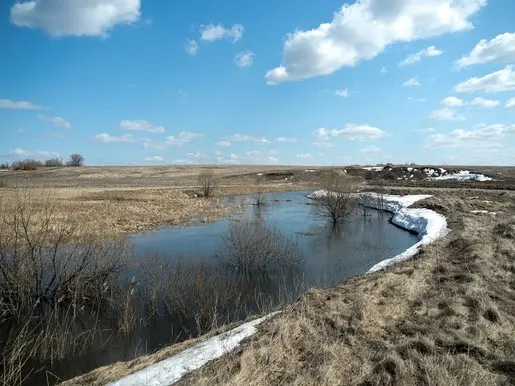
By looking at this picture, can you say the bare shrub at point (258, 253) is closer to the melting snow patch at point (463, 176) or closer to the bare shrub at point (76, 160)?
the melting snow patch at point (463, 176)

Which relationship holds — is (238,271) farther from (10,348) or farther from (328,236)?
(328,236)

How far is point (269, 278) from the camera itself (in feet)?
42.9

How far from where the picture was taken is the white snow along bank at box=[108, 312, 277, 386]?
17.7 feet

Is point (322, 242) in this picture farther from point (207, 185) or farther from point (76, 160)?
point (76, 160)

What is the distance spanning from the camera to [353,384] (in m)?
5.13

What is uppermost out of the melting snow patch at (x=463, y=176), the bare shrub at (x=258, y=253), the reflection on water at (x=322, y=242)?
the melting snow patch at (x=463, y=176)

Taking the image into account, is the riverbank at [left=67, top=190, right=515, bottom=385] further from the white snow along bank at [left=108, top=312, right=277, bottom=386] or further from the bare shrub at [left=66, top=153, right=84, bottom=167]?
the bare shrub at [left=66, top=153, right=84, bottom=167]

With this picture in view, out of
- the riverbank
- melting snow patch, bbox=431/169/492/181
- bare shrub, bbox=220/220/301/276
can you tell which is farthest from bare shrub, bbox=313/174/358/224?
melting snow patch, bbox=431/169/492/181

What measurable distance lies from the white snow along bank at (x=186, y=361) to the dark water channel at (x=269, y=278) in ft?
6.82

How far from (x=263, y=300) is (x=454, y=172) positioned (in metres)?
58.1

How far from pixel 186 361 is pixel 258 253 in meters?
8.03

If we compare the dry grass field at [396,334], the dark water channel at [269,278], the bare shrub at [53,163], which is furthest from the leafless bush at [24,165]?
the dry grass field at [396,334]

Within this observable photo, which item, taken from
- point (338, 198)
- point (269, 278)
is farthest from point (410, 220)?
point (269, 278)

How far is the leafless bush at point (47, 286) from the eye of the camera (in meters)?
8.83
